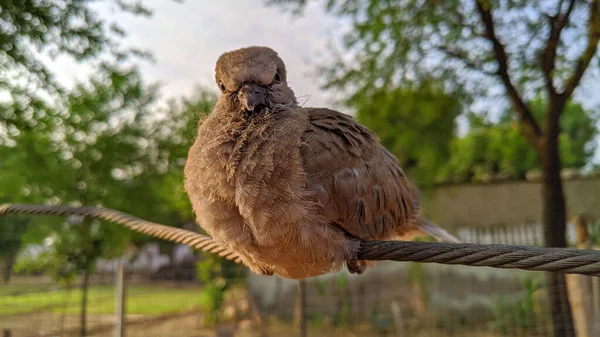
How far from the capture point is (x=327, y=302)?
8.72m

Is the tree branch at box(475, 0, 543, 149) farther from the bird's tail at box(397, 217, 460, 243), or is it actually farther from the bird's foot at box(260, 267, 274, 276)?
the bird's foot at box(260, 267, 274, 276)

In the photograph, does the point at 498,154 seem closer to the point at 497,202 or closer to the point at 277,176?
A: the point at 497,202

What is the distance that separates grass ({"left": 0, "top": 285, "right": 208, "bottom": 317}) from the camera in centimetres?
570

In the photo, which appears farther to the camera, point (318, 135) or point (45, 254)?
point (45, 254)

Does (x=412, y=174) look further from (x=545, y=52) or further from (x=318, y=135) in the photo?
(x=318, y=135)

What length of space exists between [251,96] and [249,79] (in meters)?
0.09

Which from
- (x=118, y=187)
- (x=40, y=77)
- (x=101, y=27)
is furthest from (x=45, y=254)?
(x=101, y=27)

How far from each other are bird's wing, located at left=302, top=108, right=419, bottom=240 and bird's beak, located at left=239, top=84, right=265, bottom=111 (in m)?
0.24

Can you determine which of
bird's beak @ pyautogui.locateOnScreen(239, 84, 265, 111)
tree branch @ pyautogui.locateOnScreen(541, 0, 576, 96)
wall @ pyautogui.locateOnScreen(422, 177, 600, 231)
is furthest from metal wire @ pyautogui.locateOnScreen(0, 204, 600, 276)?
wall @ pyautogui.locateOnScreen(422, 177, 600, 231)

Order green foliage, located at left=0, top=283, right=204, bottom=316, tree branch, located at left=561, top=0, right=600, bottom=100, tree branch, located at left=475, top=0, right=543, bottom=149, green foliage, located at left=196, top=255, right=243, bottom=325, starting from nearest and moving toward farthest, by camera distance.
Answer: tree branch, located at left=561, top=0, right=600, bottom=100, tree branch, located at left=475, top=0, right=543, bottom=149, green foliage, located at left=0, top=283, right=204, bottom=316, green foliage, located at left=196, top=255, right=243, bottom=325

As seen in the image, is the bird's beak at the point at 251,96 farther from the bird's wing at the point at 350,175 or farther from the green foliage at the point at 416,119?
the green foliage at the point at 416,119

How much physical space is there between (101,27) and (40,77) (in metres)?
0.98

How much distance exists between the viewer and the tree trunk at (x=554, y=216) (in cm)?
527

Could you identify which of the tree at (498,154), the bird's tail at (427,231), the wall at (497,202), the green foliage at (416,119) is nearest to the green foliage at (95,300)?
the green foliage at (416,119)
